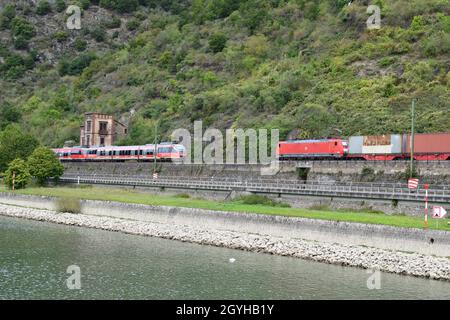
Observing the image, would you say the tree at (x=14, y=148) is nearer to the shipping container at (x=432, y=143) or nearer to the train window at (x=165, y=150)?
the train window at (x=165, y=150)

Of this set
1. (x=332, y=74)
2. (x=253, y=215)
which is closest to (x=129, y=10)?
(x=332, y=74)

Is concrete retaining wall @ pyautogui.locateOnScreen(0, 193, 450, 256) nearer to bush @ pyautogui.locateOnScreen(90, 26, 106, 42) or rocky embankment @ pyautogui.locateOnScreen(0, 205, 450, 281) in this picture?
rocky embankment @ pyautogui.locateOnScreen(0, 205, 450, 281)

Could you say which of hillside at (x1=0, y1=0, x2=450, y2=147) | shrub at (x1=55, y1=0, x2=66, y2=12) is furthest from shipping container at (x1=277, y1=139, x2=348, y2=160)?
shrub at (x1=55, y1=0, x2=66, y2=12)

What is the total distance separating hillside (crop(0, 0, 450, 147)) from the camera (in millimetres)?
72375

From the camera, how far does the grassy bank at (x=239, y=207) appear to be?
31938 millimetres

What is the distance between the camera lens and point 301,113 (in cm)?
7375

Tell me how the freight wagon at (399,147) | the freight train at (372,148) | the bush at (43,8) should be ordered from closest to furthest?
the freight wagon at (399,147)
the freight train at (372,148)
the bush at (43,8)

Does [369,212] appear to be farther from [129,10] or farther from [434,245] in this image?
[129,10]

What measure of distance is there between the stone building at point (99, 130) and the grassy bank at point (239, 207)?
32652mm

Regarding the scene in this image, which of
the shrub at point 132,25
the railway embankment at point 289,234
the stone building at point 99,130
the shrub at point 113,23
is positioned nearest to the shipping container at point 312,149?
the railway embankment at point 289,234

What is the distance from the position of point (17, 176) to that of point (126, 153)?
50.7ft

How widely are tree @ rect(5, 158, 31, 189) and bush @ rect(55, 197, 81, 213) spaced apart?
16.0m

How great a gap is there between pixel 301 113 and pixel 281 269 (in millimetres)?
48199

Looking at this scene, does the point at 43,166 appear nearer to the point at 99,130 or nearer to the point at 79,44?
the point at 99,130
